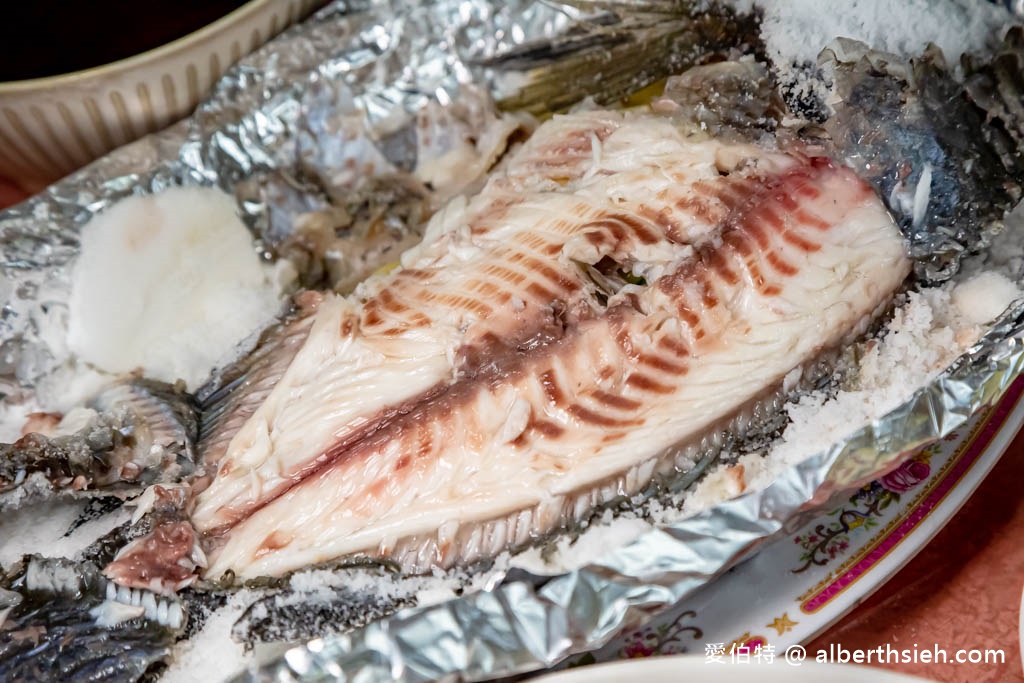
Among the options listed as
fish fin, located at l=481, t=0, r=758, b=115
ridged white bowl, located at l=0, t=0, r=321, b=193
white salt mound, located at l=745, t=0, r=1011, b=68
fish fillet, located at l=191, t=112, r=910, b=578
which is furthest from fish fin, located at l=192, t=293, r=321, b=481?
white salt mound, located at l=745, t=0, r=1011, b=68

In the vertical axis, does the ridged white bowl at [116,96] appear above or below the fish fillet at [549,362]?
above

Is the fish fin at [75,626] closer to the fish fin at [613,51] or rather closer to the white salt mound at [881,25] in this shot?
the fish fin at [613,51]

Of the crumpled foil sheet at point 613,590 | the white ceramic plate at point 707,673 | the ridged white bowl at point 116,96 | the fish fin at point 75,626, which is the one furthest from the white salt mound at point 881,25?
the fish fin at point 75,626

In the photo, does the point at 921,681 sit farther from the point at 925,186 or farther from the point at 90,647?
the point at 90,647

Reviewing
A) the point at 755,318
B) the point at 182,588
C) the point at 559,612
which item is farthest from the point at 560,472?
the point at 182,588

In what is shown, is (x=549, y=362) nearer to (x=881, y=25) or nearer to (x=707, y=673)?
(x=707, y=673)

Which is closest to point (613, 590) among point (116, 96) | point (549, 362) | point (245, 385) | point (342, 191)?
point (549, 362)
